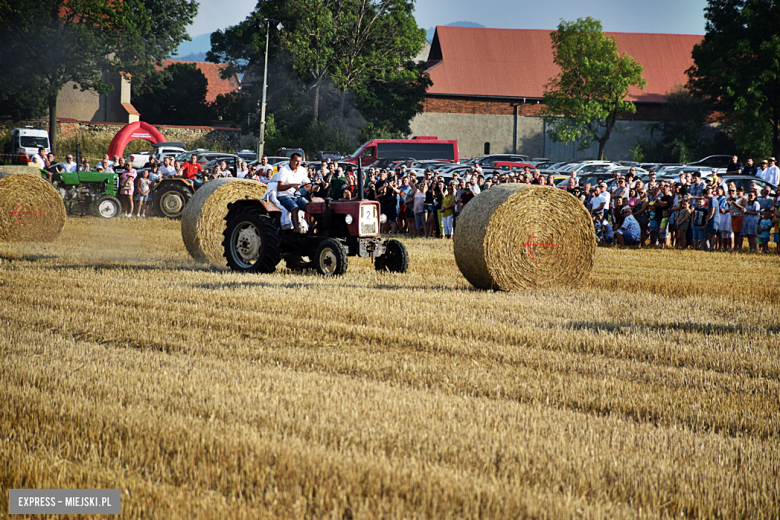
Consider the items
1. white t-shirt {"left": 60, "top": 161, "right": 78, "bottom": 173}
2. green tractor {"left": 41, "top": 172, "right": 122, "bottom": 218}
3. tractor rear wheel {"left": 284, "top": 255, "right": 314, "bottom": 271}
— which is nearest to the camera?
tractor rear wheel {"left": 284, "top": 255, "right": 314, "bottom": 271}

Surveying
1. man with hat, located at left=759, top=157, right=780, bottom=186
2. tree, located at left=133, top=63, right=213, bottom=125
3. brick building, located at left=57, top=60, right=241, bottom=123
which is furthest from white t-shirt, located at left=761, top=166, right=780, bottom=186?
tree, located at left=133, top=63, right=213, bottom=125

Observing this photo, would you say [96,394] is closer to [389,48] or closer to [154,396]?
[154,396]

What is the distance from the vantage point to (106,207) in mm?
22719

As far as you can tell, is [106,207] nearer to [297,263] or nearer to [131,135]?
[297,263]

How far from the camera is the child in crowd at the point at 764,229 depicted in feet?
53.0

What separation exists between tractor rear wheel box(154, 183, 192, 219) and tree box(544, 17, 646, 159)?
3279 cm

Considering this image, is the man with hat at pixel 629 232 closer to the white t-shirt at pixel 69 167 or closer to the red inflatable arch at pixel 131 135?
the white t-shirt at pixel 69 167

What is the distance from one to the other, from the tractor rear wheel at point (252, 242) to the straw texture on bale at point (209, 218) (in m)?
0.95

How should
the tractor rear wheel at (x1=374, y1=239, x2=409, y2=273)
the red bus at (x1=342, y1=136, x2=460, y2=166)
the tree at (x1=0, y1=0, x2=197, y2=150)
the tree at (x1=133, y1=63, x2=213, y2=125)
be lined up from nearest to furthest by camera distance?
1. the tractor rear wheel at (x1=374, y1=239, x2=409, y2=273)
2. the red bus at (x1=342, y1=136, x2=460, y2=166)
3. the tree at (x1=0, y1=0, x2=197, y2=150)
4. the tree at (x1=133, y1=63, x2=213, y2=125)

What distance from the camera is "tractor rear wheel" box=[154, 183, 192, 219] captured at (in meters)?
22.6

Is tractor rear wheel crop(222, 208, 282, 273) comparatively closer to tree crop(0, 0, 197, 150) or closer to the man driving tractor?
the man driving tractor

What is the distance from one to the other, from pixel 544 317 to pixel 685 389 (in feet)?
8.80

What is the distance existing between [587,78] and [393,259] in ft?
136

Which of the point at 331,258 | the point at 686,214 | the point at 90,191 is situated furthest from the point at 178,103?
the point at 331,258
